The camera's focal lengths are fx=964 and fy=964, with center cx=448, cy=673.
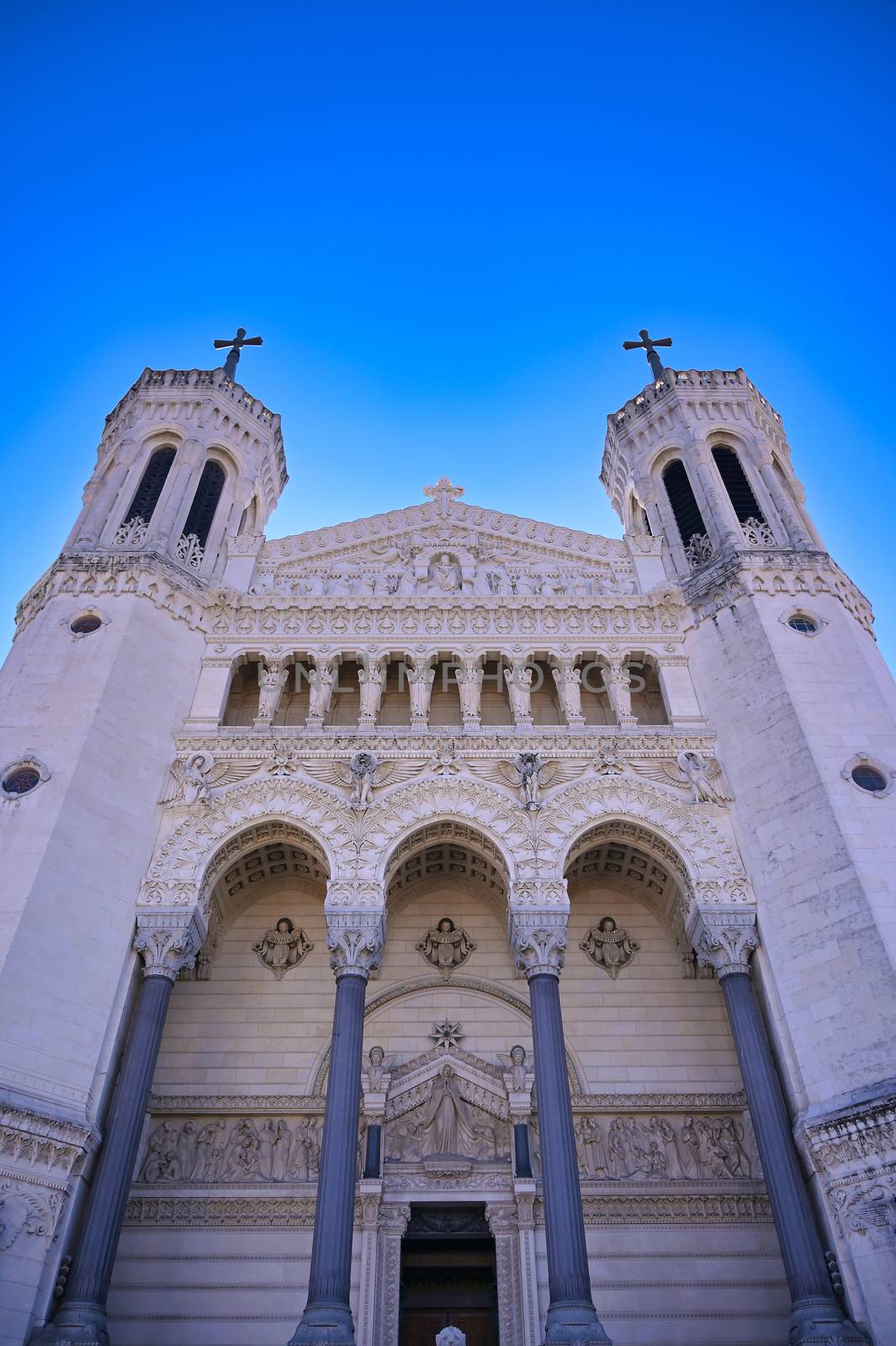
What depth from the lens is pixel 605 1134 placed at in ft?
54.8

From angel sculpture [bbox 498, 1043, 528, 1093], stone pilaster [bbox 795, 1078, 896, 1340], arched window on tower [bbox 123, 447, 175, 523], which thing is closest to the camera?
stone pilaster [bbox 795, 1078, 896, 1340]

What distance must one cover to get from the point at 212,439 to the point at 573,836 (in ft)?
46.3

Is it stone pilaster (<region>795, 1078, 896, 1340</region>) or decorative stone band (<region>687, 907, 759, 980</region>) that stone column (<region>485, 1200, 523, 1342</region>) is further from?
decorative stone band (<region>687, 907, 759, 980</region>)

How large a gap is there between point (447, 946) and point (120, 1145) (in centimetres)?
701

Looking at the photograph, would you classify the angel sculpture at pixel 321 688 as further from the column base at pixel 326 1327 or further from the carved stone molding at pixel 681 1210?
the column base at pixel 326 1327

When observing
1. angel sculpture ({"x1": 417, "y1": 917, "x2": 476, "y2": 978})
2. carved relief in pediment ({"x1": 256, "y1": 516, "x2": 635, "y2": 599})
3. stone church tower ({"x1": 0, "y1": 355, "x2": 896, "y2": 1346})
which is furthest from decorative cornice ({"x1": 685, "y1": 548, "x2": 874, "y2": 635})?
angel sculpture ({"x1": 417, "y1": 917, "x2": 476, "y2": 978})

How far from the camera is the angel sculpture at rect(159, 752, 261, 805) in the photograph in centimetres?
1773

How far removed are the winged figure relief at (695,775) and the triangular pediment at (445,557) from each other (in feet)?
17.6

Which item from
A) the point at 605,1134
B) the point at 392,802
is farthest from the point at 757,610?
the point at 605,1134

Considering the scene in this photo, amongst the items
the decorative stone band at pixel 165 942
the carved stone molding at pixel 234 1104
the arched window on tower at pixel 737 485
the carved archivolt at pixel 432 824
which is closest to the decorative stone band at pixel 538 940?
the carved archivolt at pixel 432 824

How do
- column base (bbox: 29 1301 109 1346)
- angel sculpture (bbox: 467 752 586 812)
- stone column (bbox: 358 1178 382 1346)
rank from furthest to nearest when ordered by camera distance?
angel sculpture (bbox: 467 752 586 812)
stone column (bbox: 358 1178 382 1346)
column base (bbox: 29 1301 109 1346)

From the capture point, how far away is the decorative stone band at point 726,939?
1570 cm

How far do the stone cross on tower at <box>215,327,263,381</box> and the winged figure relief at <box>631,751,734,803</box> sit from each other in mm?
17525

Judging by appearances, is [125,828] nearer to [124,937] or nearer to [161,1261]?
[124,937]
